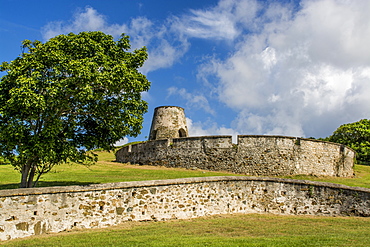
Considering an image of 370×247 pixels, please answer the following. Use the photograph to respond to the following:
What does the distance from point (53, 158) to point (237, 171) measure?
15.8 meters

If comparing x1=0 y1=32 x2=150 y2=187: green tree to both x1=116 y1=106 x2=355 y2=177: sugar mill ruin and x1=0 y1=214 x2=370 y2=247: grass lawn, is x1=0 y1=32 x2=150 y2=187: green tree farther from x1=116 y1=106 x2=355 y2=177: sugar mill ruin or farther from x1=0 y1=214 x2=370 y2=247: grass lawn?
x1=116 y1=106 x2=355 y2=177: sugar mill ruin

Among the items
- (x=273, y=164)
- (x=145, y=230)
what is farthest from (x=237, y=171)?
(x=145, y=230)

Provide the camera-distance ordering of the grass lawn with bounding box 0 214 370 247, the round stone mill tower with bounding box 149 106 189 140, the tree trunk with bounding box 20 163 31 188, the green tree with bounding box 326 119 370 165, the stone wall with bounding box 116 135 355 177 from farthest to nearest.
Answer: the green tree with bounding box 326 119 370 165, the round stone mill tower with bounding box 149 106 189 140, the stone wall with bounding box 116 135 355 177, the tree trunk with bounding box 20 163 31 188, the grass lawn with bounding box 0 214 370 247

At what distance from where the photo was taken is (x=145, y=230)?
1167cm

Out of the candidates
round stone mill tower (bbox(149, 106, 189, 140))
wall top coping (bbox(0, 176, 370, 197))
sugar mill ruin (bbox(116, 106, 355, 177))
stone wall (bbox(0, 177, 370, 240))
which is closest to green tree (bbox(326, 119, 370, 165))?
sugar mill ruin (bbox(116, 106, 355, 177))

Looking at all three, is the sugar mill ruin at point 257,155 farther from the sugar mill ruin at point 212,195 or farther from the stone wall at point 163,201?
the stone wall at point 163,201

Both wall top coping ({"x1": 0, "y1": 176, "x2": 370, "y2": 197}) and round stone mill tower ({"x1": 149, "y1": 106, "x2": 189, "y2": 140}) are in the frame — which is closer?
wall top coping ({"x1": 0, "y1": 176, "x2": 370, "y2": 197})

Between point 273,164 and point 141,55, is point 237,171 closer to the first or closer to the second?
point 273,164

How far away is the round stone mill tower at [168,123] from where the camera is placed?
32.4 meters

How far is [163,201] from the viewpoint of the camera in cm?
1399

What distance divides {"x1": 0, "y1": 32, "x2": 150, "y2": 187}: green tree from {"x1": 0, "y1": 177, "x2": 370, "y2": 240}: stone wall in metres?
2.16

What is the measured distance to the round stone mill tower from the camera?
106ft

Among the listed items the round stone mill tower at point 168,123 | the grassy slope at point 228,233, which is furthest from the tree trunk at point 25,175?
the round stone mill tower at point 168,123

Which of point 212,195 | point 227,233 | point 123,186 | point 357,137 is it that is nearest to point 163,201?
point 123,186
